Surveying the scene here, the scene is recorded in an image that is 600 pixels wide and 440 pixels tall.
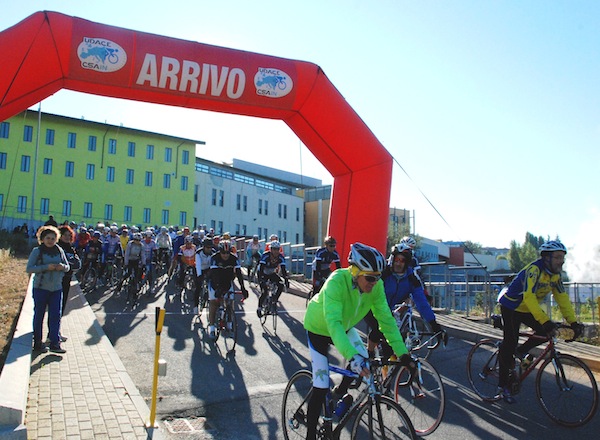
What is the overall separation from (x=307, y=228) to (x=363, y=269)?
75.9 metres

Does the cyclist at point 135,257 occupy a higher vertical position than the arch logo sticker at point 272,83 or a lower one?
lower

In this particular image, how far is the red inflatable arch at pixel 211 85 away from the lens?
400 inches

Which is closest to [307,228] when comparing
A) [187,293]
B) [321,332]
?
[187,293]

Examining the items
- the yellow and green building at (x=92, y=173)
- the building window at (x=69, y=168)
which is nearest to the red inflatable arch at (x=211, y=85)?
the yellow and green building at (x=92, y=173)

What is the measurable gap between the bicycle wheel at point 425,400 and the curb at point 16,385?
→ 3.68 meters

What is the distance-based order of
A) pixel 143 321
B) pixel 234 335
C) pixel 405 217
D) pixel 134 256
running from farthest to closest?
pixel 405 217
pixel 134 256
pixel 143 321
pixel 234 335

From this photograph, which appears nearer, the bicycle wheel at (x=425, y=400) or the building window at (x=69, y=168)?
the bicycle wheel at (x=425, y=400)

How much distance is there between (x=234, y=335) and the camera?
986 cm

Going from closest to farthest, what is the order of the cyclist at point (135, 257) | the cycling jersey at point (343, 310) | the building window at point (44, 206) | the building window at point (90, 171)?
the cycling jersey at point (343, 310), the cyclist at point (135, 257), the building window at point (44, 206), the building window at point (90, 171)

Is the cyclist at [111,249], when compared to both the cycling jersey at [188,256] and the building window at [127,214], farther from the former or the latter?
the building window at [127,214]

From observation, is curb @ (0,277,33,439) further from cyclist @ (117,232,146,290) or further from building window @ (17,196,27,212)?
building window @ (17,196,27,212)

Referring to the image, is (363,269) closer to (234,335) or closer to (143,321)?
(234,335)

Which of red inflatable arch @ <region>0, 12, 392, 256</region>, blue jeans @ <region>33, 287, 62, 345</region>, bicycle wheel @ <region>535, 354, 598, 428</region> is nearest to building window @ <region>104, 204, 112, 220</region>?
red inflatable arch @ <region>0, 12, 392, 256</region>

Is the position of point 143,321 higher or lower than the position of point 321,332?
lower
